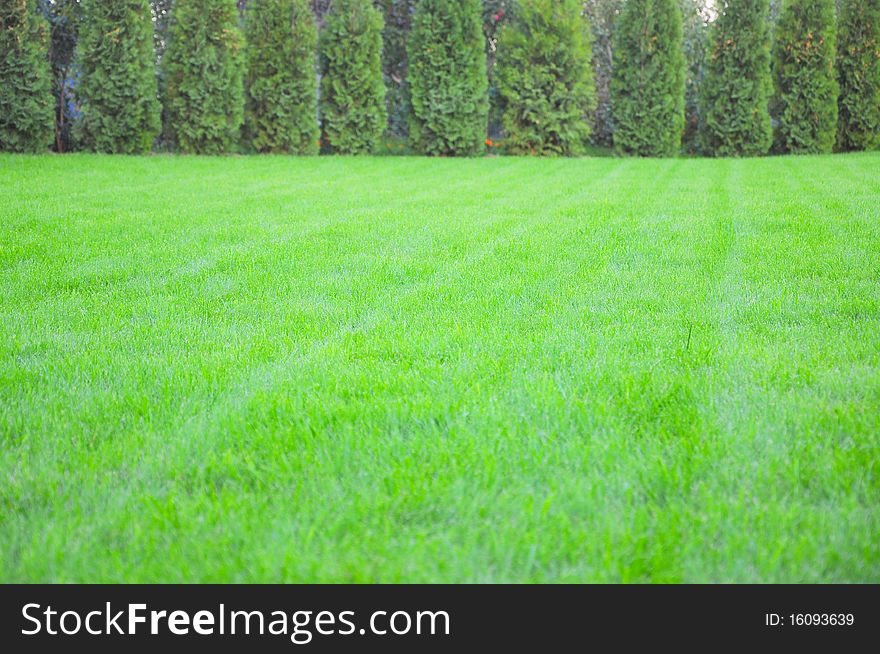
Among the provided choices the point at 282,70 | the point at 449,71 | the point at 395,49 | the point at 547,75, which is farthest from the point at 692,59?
the point at 282,70

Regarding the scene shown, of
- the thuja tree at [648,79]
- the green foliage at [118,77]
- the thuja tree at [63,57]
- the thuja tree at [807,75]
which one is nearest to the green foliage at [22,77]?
the green foliage at [118,77]

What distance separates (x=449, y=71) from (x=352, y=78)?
226 cm

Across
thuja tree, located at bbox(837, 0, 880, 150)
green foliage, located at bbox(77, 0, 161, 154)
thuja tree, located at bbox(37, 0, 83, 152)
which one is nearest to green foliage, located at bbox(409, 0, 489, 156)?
green foliage, located at bbox(77, 0, 161, 154)

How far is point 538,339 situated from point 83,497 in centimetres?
200

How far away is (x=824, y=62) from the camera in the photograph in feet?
56.2

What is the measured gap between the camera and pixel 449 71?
1683 cm

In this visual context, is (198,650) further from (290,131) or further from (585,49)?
(585,49)

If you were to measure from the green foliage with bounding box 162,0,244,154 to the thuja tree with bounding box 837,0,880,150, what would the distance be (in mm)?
14300

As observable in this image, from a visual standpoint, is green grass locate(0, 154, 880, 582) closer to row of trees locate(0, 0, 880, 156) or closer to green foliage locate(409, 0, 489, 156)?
row of trees locate(0, 0, 880, 156)

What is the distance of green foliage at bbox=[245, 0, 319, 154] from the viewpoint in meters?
15.8

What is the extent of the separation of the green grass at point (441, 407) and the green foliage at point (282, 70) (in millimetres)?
10688

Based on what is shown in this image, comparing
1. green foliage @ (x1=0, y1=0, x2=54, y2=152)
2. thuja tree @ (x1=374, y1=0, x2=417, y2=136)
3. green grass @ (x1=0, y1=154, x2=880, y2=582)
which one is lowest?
green grass @ (x1=0, y1=154, x2=880, y2=582)

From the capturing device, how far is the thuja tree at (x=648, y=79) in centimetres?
1680

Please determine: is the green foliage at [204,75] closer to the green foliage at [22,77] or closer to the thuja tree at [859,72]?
the green foliage at [22,77]
